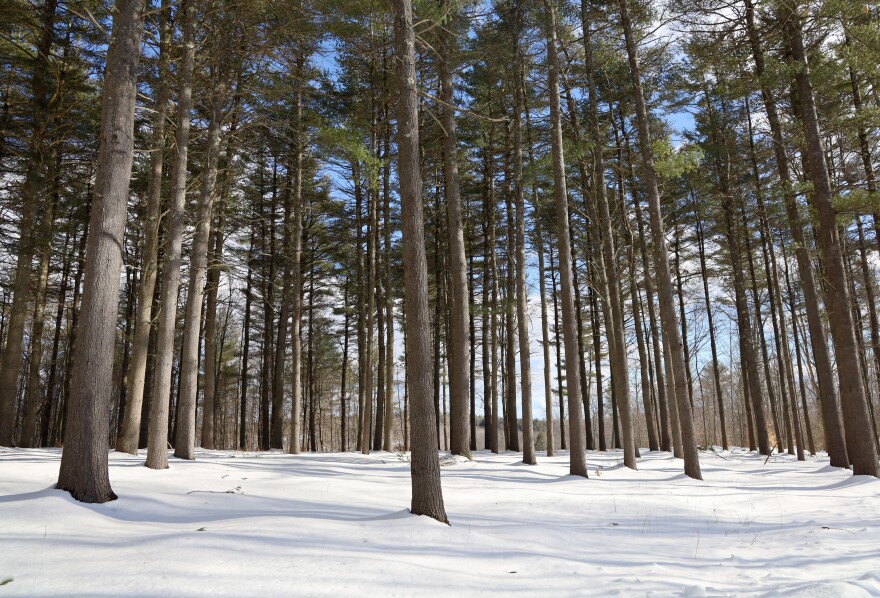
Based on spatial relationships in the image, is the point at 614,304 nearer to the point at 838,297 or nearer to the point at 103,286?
the point at 838,297

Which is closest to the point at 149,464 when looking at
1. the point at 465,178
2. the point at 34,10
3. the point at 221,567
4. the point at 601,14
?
the point at 221,567

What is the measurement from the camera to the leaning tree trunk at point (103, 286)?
15.5 ft

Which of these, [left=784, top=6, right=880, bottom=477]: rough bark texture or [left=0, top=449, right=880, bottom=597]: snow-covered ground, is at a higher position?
[left=784, top=6, right=880, bottom=477]: rough bark texture

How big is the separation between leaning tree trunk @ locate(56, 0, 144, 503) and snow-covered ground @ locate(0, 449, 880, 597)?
0.33 metres

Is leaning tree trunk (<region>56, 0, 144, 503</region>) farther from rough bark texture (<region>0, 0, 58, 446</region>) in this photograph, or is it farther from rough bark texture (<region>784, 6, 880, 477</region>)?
rough bark texture (<region>784, 6, 880, 477</region>)

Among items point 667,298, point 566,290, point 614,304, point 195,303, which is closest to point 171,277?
point 195,303

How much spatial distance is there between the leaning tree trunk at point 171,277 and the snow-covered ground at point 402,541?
2.01ft

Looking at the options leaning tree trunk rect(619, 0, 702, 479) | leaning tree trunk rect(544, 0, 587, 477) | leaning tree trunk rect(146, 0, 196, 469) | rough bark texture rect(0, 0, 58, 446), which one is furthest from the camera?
rough bark texture rect(0, 0, 58, 446)

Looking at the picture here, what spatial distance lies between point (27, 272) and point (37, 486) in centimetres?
990

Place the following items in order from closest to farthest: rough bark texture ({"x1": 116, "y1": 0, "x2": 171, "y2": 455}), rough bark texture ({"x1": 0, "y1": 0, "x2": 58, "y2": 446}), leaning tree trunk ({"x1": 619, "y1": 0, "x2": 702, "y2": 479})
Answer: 1. rough bark texture ({"x1": 116, "y1": 0, "x2": 171, "y2": 455})
2. leaning tree trunk ({"x1": 619, "y1": 0, "x2": 702, "y2": 479})
3. rough bark texture ({"x1": 0, "y1": 0, "x2": 58, "y2": 446})

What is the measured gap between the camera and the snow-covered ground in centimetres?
315

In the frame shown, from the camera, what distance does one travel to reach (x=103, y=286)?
5055mm

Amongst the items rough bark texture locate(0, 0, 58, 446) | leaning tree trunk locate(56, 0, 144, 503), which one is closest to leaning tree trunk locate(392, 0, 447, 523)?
leaning tree trunk locate(56, 0, 144, 503)

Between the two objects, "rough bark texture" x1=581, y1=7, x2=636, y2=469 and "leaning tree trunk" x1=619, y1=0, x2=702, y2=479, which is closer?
"leaning tree trunk" x1=619, y1=0, x2=702, y2=479
